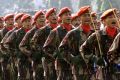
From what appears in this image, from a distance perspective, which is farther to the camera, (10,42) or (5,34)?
(5,34)

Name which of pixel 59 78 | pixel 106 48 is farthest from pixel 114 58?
pixel 59 78

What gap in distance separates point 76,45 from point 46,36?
1.75m

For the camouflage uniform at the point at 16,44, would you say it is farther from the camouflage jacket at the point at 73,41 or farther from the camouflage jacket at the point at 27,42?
the camouflage jacket at the point at 73,41

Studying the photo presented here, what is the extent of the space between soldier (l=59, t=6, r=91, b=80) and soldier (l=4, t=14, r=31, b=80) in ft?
8.99

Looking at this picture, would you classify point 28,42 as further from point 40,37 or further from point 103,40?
point 103,40

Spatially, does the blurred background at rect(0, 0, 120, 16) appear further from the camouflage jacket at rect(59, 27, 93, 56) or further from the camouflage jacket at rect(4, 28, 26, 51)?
the camouflage jacket at rect(59, 27, 93, 56)

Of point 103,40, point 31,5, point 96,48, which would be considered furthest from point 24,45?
point 31,5

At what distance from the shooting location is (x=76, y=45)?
33.9ft

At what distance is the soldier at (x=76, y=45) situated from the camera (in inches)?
400

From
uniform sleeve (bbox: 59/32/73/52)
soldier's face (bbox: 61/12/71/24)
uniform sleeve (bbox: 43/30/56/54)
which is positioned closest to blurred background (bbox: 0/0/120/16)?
uniform sleeve (bbox: 43/30/56/54)

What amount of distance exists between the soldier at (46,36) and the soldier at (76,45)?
128cm

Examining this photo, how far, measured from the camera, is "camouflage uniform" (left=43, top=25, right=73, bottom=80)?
11.0 metres

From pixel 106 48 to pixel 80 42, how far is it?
114 cm

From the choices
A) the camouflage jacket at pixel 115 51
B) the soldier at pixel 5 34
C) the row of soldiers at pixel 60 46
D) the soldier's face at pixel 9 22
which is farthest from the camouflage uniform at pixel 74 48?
the soldier's face at pixel 9 22
